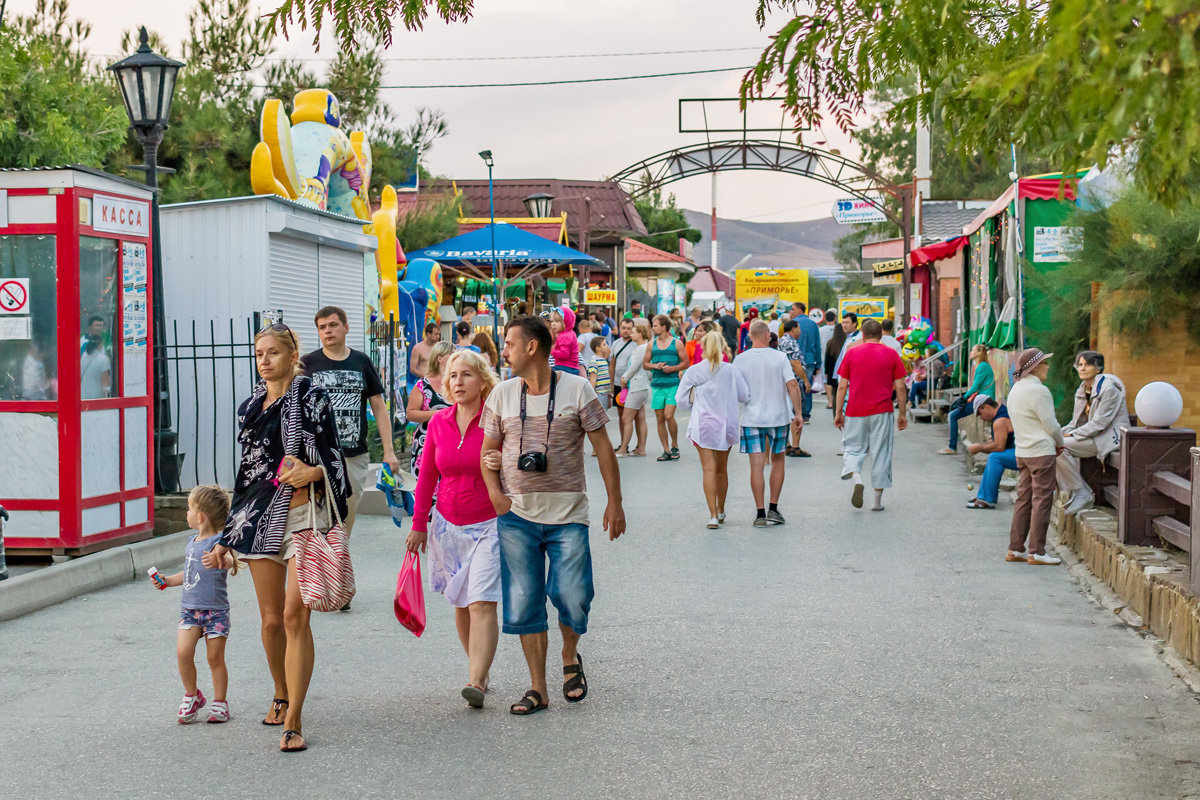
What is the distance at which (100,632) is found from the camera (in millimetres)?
7586

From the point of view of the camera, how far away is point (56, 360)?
9258 mm

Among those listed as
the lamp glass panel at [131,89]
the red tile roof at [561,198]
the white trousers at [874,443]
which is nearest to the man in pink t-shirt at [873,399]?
the white trousers at [874,443]

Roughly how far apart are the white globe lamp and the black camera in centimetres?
487

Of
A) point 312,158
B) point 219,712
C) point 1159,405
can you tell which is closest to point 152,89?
point 312,158

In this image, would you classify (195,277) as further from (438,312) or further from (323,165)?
(438,312)

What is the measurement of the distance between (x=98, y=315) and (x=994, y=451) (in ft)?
24.2

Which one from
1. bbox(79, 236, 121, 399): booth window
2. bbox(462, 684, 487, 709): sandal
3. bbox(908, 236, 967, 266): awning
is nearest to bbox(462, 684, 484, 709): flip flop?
bbox(462, 684, 487, 709): sandal

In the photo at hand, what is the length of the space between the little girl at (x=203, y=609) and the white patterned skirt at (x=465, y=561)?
928mm

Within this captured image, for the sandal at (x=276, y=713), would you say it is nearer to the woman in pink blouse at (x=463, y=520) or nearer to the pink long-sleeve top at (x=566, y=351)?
the woman in pink blouse at (x=463, y=520)

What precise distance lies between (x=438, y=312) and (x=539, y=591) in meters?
18.7

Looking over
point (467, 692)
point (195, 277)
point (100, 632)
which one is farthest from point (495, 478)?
point (195, 277)

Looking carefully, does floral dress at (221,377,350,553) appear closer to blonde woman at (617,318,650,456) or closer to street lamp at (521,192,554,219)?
blonde woman at (617,318,650,456)

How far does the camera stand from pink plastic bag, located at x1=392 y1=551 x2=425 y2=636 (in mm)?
6020

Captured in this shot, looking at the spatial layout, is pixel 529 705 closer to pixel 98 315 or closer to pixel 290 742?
pixel 290 742
